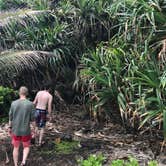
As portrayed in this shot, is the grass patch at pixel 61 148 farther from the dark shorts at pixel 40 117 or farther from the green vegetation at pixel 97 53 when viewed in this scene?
the green vegetation at pixel 97 53

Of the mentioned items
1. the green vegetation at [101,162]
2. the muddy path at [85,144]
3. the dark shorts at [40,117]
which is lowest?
the muddy path at [85,144]

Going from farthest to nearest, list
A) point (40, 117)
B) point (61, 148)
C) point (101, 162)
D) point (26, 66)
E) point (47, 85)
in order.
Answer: point (47, 85), point (26, 66), point (40, 117), point (61, 148), point (101, 162)

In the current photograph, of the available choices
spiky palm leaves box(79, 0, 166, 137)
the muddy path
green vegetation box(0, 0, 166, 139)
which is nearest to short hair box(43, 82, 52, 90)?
green vegetation box(0, 0, 166, 139)

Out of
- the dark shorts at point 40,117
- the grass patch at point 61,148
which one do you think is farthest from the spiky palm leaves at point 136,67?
the dark shorts at point 40,117

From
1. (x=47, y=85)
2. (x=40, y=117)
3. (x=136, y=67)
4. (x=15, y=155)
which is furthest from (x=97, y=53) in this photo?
(x=15, y=155)

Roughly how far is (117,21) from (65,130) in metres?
3.39

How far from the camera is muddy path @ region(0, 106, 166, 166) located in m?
8.75

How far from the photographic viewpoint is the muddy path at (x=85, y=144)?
344 inches

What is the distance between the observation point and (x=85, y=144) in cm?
955

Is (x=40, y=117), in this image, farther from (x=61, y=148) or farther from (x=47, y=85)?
(x=47, y=85)

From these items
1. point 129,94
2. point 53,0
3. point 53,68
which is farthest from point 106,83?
point 53,0

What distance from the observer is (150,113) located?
915cm

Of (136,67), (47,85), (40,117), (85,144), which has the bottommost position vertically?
(85,144)

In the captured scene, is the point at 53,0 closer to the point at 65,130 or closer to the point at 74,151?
the point at 65,130
